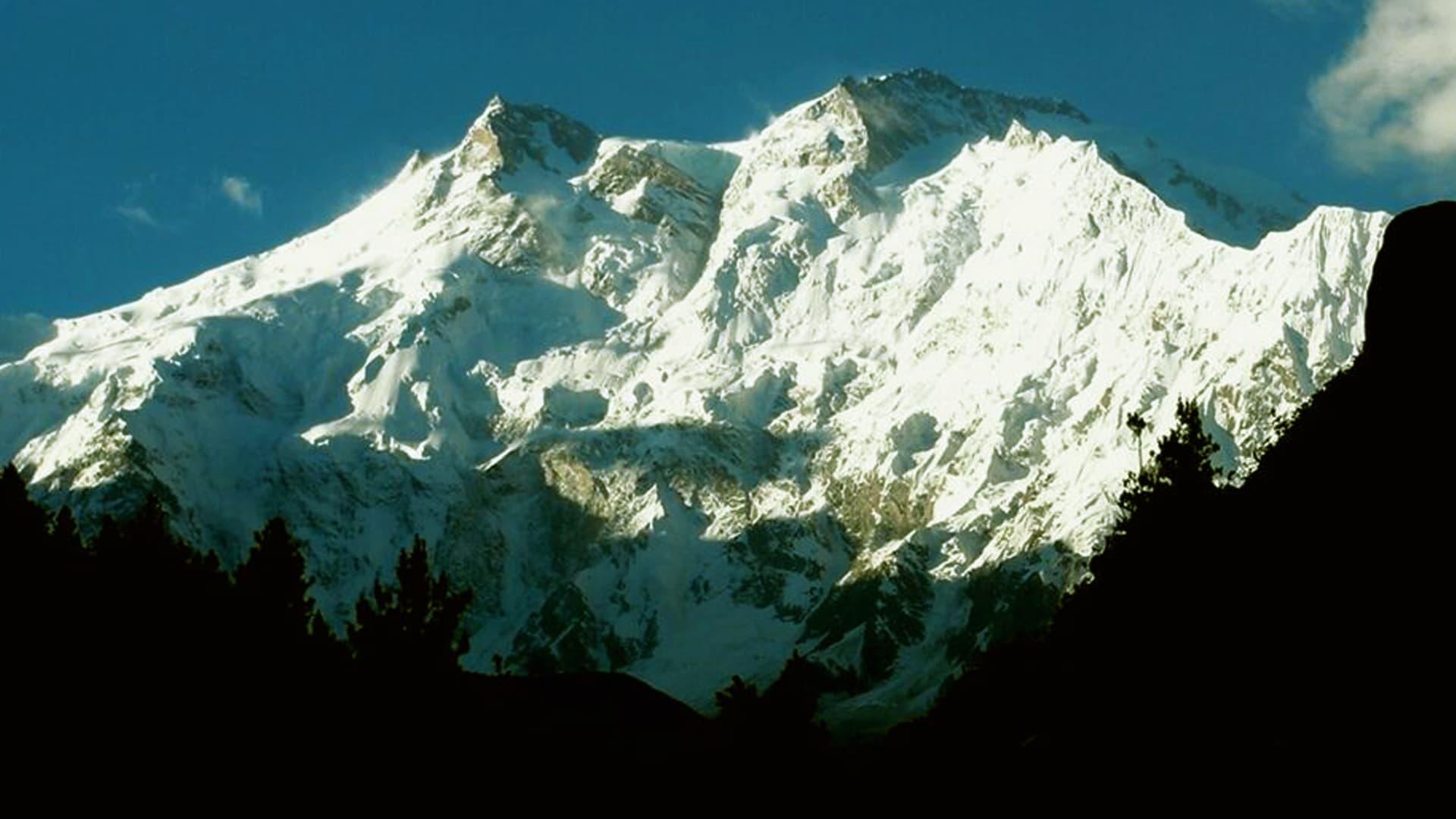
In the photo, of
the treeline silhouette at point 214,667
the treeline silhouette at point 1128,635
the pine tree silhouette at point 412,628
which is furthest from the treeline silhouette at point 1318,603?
the pine tree silhouette at point 412,628

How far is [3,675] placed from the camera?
63.3 metres

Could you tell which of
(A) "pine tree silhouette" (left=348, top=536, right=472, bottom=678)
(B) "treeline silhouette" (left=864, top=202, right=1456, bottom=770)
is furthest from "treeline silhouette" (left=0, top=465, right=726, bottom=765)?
(B) "treeline silhouette" (left=864, top=202, right=1456, bottom=770)

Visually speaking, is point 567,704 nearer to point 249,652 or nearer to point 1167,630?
point 249,652

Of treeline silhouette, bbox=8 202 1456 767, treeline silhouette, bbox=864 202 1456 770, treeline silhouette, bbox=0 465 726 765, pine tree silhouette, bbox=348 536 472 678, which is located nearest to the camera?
treeline silhouette, bbox=864 202 1456 770

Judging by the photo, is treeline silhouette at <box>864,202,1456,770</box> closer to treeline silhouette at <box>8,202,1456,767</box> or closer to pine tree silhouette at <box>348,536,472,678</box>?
treeline silhouette at <box>8,202,1456,767</box>

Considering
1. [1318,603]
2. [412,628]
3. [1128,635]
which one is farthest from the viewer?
[1128,635]

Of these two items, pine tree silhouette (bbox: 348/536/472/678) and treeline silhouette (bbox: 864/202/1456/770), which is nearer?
treeline silhouette (bbox: 864/202/1456/770)

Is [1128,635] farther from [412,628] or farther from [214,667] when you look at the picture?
[214,667]

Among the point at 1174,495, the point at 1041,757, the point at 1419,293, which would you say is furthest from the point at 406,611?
the point at 1174,495

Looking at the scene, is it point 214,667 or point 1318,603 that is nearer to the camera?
point 1318,603

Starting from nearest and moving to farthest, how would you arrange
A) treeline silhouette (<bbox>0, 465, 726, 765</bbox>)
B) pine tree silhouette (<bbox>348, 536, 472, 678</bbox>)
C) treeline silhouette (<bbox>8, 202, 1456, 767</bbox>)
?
treeline silhouette (<bbox>8, 202, 1456, 767</bbox>), treeline silhouette (<bbox>0, 465, 726, 765</bbox>), pine tree silhouette (<bbox>348, 536, 472, 678</bbox>)

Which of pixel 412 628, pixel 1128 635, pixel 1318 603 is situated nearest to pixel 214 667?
pixel 412 628

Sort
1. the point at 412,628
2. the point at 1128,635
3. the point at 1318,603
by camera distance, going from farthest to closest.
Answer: the point at 1128,635 → the point at 412,628 → the point at 1318,603

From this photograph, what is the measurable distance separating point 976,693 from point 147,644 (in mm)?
66138
